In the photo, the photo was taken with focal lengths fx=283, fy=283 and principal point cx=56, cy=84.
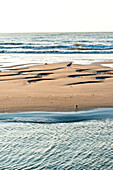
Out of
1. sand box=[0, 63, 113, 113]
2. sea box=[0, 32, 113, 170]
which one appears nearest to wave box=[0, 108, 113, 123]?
sea box=[0, 32, 113, 170]

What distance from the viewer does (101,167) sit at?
525 cm

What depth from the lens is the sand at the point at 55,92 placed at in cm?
971

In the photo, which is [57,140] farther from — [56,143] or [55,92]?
[55,92]

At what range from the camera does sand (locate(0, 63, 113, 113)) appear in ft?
31.9

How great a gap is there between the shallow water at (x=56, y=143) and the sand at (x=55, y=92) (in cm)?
107

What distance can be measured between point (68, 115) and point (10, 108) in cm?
205

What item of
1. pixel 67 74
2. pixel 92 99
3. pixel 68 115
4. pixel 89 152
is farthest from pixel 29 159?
pixel 67 74

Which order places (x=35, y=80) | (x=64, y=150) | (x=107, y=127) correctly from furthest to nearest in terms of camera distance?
(x=35, y=80) → (x=107, y=127) → (x=64, y=150)

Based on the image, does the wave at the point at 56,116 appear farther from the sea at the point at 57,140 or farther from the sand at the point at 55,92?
the sand at the point at 55,92

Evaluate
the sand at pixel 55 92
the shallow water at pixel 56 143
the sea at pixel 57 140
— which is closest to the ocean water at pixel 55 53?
the sand at pixel 55 92

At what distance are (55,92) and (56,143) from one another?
5445 millimetres

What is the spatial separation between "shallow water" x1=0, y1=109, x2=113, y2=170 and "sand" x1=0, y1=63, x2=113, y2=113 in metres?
1.07

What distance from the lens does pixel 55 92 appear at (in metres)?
11.7

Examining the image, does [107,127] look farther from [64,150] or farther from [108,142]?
[64,150]
